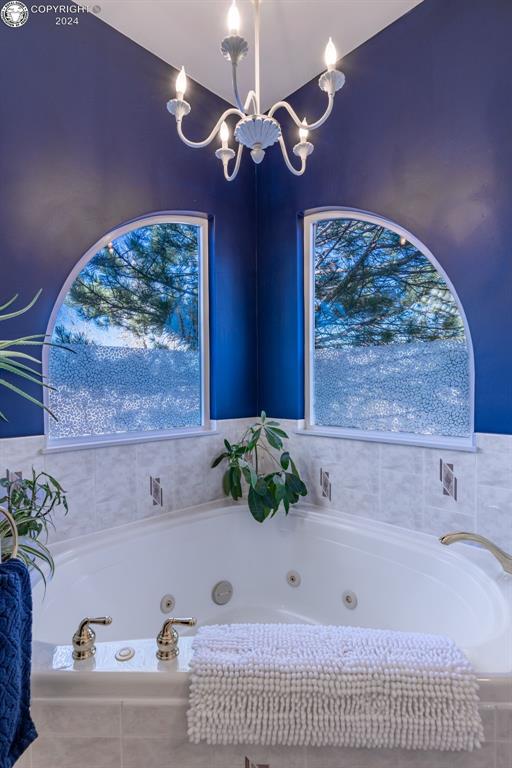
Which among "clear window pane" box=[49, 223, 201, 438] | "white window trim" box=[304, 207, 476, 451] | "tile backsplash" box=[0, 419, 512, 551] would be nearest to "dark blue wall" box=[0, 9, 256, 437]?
"clear window pane" box=[49, 223, 201, 438]

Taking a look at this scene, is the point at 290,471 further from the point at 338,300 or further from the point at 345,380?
the point at 338,300

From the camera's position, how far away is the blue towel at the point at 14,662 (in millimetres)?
798

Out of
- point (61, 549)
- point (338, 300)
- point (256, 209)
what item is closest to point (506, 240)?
point (338, 300)

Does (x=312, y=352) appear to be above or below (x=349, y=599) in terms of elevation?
above

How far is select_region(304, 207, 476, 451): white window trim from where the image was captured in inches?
71.1

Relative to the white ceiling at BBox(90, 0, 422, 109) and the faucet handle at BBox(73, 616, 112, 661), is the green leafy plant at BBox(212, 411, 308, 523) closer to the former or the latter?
the faucet handle at BBox(73, 616, 112, 661)

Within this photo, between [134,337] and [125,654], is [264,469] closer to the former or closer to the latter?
[134,337]

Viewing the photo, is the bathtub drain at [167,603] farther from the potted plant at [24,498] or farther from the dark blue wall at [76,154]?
the dark blue wall at [76,154]

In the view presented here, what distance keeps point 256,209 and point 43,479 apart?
195cm

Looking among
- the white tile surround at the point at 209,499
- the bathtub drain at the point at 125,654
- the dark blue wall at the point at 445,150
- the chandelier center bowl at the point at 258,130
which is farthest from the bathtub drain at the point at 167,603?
the chandelier center bowl at the point at 258,130

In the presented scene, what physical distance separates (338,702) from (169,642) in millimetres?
419

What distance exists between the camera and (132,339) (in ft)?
7.22
